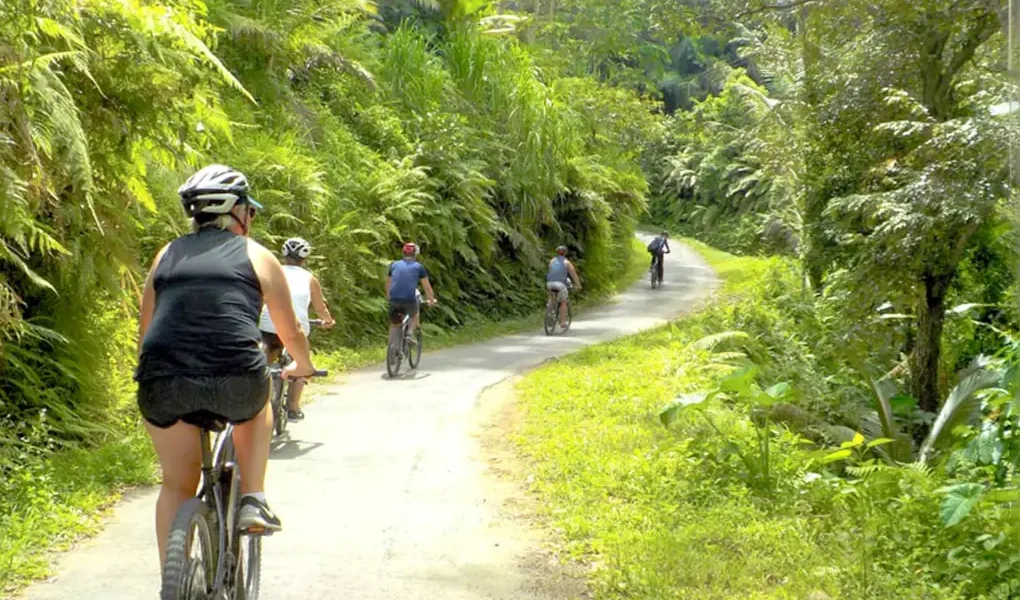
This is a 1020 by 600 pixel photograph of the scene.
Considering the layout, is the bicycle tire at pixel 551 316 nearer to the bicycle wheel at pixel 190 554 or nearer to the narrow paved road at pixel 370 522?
the narrow paved road at pixel 370 522

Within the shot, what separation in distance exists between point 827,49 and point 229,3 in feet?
32.5

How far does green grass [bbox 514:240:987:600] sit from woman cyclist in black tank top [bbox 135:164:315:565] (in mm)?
2283

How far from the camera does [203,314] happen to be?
12.4 feet

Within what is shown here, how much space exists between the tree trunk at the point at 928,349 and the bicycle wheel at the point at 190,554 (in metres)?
11.2

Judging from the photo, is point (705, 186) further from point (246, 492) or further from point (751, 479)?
point (246, 492)

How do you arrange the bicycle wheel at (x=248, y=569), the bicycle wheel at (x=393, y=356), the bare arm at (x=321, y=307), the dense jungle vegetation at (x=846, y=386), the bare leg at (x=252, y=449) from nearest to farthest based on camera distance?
1. the bare leg at (x=252, y=449)
2. the bicycle wheel at (x=248, y=569)
3. the dense jungle vegetation at (x=846, y=386)
4. the bare arm at (x=321, y=307)
5. the bicycle wheel at (x=393, y=356)

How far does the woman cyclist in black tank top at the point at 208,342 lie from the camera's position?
3740mm

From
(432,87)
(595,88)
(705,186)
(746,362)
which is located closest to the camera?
(746,362)

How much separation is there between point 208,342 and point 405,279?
34.2 ft

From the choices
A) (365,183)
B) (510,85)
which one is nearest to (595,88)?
(510,85)

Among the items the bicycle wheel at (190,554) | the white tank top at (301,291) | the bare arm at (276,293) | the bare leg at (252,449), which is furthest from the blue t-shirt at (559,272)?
the bicycle wheel at (190,554)

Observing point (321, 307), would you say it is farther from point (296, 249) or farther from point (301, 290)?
point (296, 249)

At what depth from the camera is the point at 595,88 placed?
33750mm

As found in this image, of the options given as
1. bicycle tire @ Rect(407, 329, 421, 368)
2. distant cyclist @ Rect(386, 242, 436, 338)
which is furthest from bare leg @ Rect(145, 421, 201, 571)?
bicycle tire @ Rect(407, 329, 421, 368)
